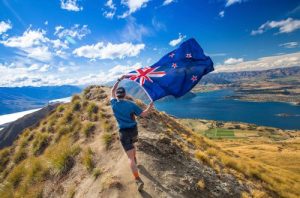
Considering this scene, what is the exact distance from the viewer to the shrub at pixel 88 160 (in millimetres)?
13025

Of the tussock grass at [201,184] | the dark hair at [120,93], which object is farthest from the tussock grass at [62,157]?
the tussock grass at [201,184]

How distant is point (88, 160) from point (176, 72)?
645 cm

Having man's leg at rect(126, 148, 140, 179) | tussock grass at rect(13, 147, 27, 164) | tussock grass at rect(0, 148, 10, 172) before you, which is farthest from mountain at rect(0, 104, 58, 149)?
man's leg at rect(126, 148, 140, 179)

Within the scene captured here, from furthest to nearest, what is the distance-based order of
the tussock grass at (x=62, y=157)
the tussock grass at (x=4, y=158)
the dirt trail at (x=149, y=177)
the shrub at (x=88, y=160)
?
Result: the tussock grass at (x=4, y=158), the tussock grass at (x=62, y=157), the shrub at (x=88, y=160), the dirt trail at (x=149, y=177)

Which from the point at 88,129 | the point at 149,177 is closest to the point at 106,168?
the point at 149,177

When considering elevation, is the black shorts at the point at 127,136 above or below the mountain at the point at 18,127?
above

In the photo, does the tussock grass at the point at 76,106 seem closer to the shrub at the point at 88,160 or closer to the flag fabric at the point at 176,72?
the shrub at the point at 88,160

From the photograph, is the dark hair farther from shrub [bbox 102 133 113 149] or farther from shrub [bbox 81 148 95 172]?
shrub [bbox 102 133 113 149]

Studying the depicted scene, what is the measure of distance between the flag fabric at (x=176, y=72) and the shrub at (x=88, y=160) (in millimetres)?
4770

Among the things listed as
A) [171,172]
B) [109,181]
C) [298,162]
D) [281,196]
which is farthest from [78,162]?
[298,162]

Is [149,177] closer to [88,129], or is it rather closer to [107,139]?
[107,139]

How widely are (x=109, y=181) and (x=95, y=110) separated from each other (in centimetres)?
1022

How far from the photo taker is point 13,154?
19656mm

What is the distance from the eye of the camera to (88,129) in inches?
685
